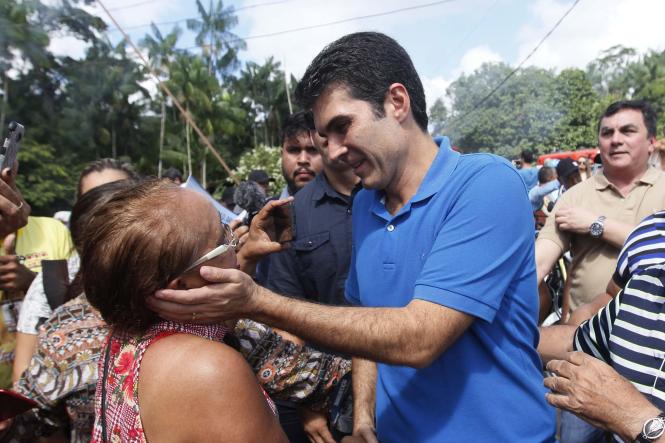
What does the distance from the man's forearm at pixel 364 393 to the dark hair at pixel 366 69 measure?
3.09ft

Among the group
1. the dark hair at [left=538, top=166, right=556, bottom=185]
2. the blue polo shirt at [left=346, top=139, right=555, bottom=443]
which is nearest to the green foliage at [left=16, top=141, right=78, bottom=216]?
the dark hair at [left=538, top=166, right=556, bottom=185]

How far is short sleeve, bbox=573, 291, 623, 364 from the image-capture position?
1.70m

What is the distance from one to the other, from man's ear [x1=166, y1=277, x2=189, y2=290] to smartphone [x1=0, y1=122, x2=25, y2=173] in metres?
1.46

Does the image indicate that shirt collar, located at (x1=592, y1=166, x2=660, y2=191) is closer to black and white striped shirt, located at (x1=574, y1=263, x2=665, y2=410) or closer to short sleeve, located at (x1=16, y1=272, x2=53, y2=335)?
black and white striped shirt, located at (x1=574, y1=263, x2=665, y2=410)

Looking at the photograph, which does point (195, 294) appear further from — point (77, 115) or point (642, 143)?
point (77, 115)

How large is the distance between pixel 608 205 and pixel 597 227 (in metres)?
0.26

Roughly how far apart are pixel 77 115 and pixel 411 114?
34075mm

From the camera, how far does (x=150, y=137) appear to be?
37.6 metres

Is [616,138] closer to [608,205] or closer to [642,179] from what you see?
[642,179]

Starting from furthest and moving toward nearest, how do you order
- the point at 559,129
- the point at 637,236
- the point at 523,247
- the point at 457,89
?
the point at 559,129 → the point at 457,89 → the point at 637,236 → the point at 523,247

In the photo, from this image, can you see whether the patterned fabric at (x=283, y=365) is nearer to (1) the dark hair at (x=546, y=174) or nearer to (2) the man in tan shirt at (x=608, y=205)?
(2) the man in tan shirt at (x=608, y=205)

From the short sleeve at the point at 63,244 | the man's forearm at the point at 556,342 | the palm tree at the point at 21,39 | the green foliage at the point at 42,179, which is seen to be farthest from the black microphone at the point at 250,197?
the green foliage at the point at 42,179

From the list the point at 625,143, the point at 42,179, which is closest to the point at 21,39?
the point at 42,179

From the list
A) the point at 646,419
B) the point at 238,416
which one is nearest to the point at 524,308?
the point at 646,419
